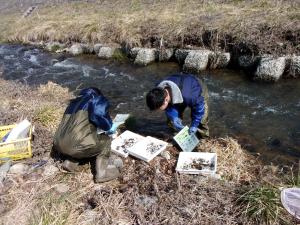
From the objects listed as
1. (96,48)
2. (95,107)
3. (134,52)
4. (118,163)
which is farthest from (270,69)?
(96,48)

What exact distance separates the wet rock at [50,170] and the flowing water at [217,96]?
7.90 feet

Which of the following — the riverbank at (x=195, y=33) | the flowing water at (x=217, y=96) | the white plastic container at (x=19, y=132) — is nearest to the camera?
the white plastic container at (x=19, y=132)

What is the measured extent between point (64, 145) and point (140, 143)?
4.61 feet

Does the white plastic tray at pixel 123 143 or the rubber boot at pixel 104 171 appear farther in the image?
the white plastic tray at pixel 123 143

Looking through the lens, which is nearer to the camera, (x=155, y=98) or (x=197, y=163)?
(x=155, y=98)

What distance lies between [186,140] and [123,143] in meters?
1.10

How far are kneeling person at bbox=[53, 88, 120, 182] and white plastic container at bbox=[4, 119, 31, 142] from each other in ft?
3.34

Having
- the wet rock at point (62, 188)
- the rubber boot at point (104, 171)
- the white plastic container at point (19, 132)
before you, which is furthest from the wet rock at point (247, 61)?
the wet rock at point (62, 188)

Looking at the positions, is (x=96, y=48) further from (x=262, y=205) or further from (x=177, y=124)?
(x=262, y=205)

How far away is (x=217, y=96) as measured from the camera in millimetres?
9523

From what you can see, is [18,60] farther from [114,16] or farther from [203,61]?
[203,61]

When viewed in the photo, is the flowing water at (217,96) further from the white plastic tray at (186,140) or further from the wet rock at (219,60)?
the white plastic tray at (186,140)

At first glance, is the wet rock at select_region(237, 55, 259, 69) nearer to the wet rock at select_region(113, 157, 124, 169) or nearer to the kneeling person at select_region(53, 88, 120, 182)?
the wet rock at select_region(113, 157, 124, 169)

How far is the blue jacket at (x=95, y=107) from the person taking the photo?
5.39m
